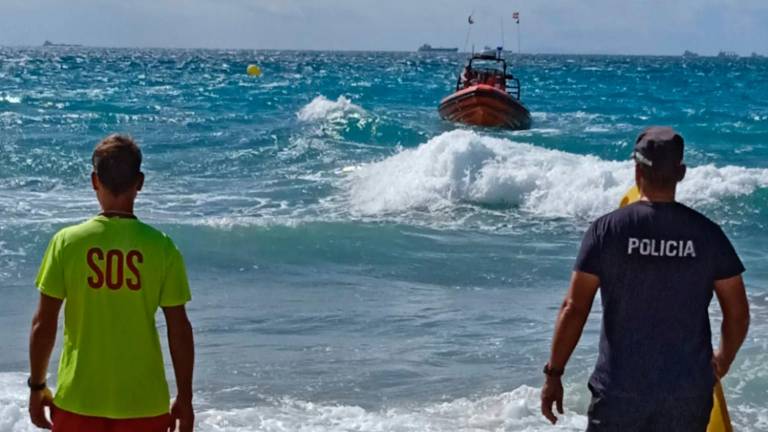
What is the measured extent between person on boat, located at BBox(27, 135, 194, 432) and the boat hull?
26.2m

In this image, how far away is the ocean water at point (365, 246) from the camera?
7.11m

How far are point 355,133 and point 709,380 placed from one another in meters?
25.2

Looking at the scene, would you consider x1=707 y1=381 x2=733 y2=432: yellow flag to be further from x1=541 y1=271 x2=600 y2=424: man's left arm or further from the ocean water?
the ocean water

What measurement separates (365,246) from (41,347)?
9210 mm

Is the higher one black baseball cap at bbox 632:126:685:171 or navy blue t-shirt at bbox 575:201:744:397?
black baseball cap at bbox 632:126:685:171

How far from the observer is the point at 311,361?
25.8 ft

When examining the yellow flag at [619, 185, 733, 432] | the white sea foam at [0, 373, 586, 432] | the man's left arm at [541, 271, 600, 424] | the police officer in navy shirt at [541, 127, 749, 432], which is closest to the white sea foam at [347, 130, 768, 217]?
the white sea foam at [0, 373, 586, 432]

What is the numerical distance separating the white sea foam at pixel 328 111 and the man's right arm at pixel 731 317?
27.2 m

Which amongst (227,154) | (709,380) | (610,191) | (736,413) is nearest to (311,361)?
(736,413)

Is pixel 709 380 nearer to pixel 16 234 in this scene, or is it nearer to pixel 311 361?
pixel 311 361

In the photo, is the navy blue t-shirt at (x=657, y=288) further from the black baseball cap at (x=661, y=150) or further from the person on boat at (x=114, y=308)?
the person on boat at (x=114, y=308)

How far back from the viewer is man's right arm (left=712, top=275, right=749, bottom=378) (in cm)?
356

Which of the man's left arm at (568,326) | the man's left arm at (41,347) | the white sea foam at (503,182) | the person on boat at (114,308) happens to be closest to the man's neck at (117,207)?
the person on boat at (114,308)

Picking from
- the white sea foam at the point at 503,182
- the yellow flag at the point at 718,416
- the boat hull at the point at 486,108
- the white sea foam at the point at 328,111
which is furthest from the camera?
the white sea foam at the point at 328,111
